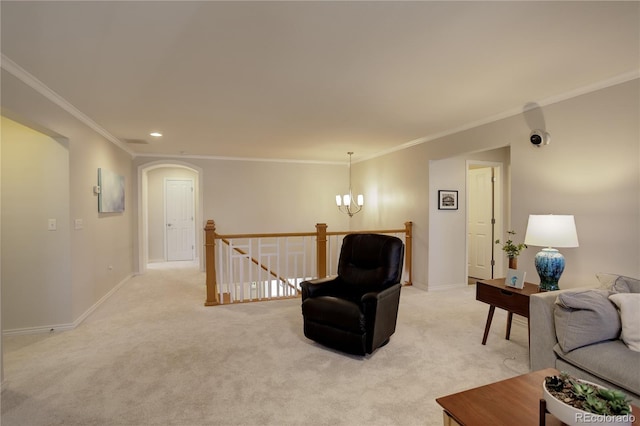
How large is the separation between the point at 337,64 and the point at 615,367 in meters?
2.56

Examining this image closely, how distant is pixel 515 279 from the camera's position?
2785 mm

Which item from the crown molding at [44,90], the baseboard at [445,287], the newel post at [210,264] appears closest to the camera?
the crown molding at [44,90]

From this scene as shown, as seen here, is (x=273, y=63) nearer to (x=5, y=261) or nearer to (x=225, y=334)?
(x=225, y=334)

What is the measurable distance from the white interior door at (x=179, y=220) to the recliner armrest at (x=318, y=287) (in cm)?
586

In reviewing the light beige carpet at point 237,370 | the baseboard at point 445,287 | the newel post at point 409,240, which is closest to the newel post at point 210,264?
the light beige carpet at point 237,370

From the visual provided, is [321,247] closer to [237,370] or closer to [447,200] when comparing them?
[447,200]

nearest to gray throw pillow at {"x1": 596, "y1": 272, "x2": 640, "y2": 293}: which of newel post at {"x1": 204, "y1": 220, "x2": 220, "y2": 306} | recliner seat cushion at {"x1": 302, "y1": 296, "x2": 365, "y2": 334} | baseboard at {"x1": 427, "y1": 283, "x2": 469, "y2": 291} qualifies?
recliner seat cushion at {"x1": 302, "y1": 296, "x2": 365, "y2": 334}

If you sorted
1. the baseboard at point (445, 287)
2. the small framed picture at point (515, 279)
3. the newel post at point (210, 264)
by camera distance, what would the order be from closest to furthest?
the small framed picture at point (515, 279) → the newel post at point (210, 264) → the baseboard at point (445, 287)

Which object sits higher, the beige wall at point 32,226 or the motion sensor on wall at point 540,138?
the motion sensor on wall at point 540,138

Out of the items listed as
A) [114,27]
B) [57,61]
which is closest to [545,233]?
[114,27]

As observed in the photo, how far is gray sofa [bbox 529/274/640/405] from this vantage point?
1746 mm

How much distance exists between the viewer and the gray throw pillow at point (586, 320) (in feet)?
6.35

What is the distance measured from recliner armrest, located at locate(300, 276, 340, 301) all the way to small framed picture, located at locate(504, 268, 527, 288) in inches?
63.4

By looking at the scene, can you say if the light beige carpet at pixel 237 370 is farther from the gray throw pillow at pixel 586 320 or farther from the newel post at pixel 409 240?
the newel post at pixel 409 240
